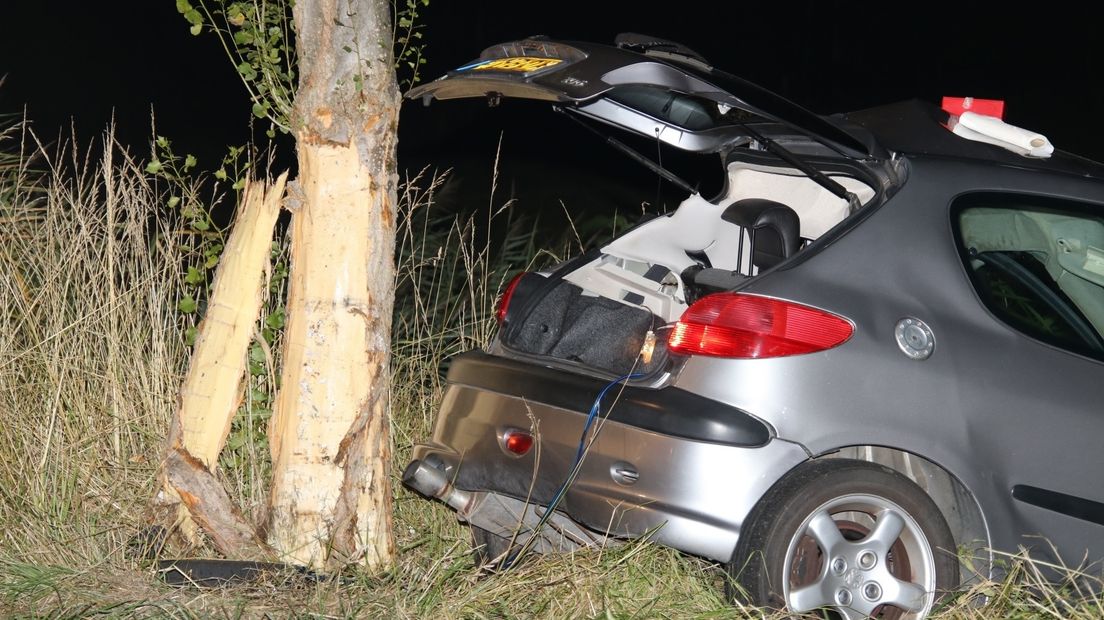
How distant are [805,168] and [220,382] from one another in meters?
1.95

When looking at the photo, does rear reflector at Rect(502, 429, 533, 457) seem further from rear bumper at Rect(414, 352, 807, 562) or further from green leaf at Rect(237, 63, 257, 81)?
green leaf at Rect(237, 63, 257, 81)

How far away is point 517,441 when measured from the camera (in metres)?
3.40

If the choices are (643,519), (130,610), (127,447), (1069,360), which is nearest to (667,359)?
(643,519)

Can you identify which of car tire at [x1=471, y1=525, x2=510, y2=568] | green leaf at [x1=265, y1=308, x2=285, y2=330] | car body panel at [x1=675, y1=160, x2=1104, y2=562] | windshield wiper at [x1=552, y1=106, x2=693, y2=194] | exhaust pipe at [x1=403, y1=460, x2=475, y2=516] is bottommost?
car tire at [x1=471, y1=525, x2=510, y2=568]

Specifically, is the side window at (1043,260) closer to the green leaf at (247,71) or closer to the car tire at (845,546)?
the car tire at (845,546)

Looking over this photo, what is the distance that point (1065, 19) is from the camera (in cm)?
2117

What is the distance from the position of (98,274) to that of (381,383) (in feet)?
5.24

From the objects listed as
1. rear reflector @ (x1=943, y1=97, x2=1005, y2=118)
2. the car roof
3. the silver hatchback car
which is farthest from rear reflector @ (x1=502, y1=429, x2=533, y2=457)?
rear reflector @ (x1=943, y1=97, x2=1005, y2=118)

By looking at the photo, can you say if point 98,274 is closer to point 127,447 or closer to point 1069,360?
point 127,447

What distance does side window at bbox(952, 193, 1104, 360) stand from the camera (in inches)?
136

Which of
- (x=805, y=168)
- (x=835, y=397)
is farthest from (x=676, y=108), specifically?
(x=835, y=397)

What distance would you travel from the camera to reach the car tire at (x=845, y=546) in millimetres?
3062

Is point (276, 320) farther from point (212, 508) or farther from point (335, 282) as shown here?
point (212, 508)

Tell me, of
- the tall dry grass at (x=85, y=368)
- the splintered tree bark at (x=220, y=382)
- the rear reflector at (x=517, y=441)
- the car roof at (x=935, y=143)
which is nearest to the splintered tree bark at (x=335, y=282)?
the splintered tree bark at (x=220, y=382)
